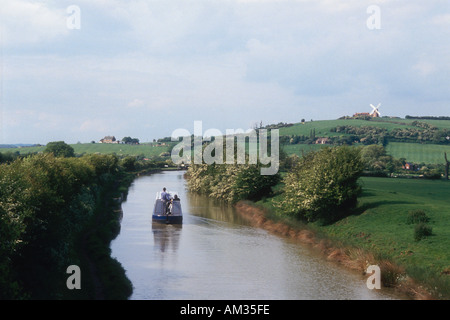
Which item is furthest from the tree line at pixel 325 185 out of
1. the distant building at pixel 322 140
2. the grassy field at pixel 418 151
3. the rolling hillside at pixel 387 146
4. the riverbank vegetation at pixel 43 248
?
the distant building at pixel 322 140

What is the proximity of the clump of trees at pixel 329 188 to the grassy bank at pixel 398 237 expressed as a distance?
3.63 feet

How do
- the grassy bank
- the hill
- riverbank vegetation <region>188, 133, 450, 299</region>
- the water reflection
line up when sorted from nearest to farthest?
the grassy bank, riverbank vegetation <region>188, 133, 450, 299</region>, the water reflection, the hill

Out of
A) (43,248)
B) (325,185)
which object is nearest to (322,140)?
(325,185)

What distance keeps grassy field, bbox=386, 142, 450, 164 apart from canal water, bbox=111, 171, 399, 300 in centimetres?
8136

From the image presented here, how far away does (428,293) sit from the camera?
20.0m

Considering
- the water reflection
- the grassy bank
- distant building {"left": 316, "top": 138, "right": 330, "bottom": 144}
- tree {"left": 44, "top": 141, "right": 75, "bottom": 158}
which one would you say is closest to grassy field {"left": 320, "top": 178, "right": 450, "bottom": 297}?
the grassy bank

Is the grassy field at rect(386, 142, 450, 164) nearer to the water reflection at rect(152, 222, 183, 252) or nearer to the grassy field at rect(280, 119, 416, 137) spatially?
the grassy field at rect(280, 119, 416, 137)

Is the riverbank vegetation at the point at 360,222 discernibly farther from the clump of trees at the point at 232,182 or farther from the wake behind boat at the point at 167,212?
the wake behind boat at the point at 167,212

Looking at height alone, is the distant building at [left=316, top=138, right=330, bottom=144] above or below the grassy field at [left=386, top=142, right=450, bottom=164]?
above

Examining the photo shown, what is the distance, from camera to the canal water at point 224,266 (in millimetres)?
21953

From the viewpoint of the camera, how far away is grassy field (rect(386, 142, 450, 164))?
10906 cm
